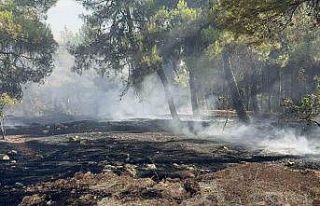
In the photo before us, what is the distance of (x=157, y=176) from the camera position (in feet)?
40.1

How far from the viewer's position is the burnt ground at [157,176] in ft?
32.1

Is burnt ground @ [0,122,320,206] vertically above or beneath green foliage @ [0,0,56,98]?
beneath

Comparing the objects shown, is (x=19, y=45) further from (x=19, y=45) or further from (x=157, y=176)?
(x=157, y=176)

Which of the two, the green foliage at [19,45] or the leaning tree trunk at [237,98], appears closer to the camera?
the leaning tree trunk at [237,98]

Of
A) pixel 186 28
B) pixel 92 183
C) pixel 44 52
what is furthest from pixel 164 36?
pixel 92 183

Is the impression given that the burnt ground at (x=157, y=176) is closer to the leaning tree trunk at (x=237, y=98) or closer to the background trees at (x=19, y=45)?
the leaning tree trunk at (x=237, y=98)

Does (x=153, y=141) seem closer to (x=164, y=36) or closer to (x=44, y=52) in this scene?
(x=164, y=36)

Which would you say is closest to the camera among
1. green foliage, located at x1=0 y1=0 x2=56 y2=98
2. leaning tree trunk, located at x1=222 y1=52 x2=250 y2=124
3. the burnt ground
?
the burnt ground

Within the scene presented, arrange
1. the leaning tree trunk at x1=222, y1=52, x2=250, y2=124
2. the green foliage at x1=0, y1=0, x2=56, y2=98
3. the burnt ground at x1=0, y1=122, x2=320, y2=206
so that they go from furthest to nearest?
1. the green foliage at x1=0, y1=0, x2=56, y2=98
2. the leaning tree trunk at x1=222, y1=52, x2=250, y2=124
3. the burnt ground at x1=0, y1=122, x2=320, y2=206

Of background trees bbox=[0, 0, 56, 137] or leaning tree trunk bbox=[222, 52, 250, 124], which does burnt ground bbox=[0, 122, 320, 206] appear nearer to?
leaning tree trunk bbox=[222, 52, 250, 124]

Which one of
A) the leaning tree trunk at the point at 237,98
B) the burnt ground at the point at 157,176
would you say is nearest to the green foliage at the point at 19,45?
the burnt ground at the point at 157,176

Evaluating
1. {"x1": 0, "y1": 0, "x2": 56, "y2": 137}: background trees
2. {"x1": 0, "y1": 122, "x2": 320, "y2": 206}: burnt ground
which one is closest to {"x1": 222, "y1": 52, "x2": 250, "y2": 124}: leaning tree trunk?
{"x1": 0, "y1": 122, "x2": 320, "y2": 206}: burnt ground

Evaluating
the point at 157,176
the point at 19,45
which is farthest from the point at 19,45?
the point at 157,176

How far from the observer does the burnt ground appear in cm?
977
